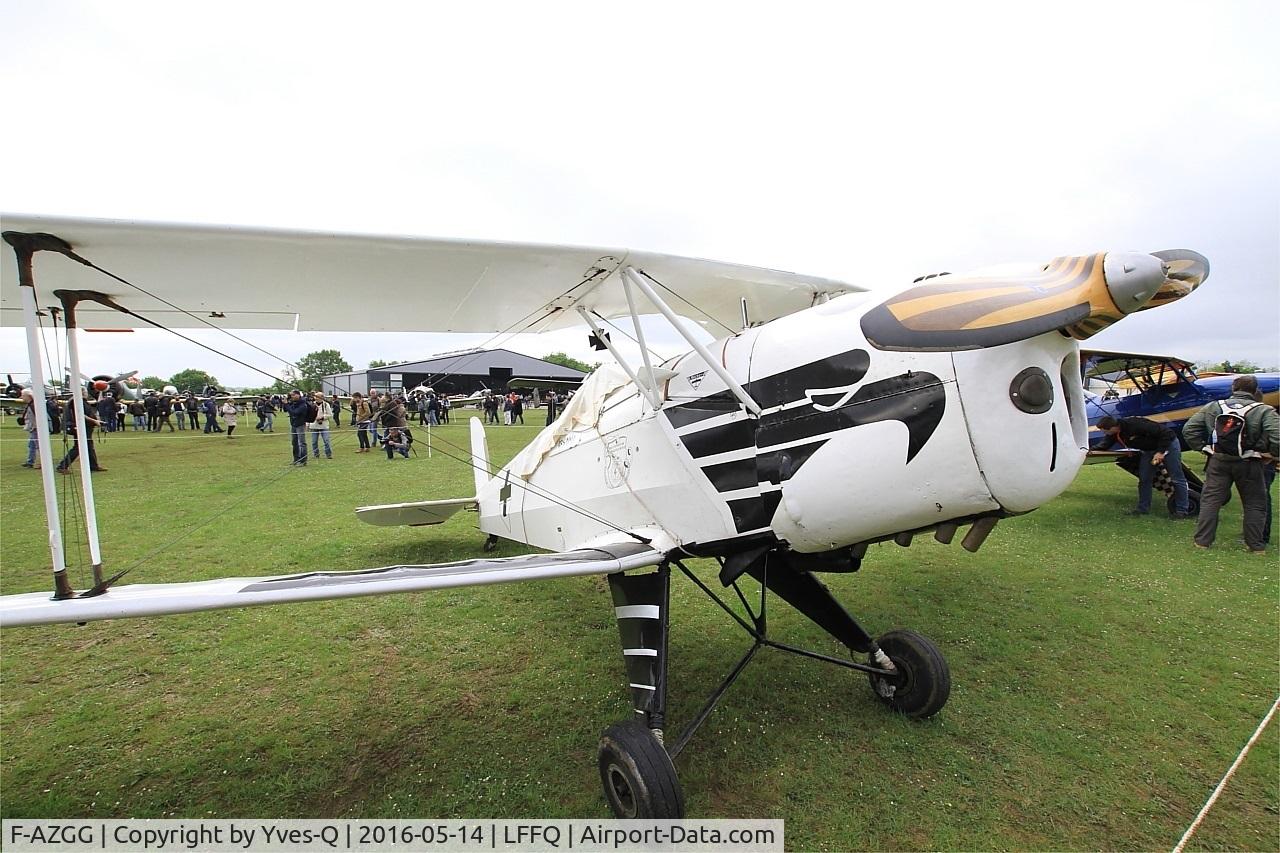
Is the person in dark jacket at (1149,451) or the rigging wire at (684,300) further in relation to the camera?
the person in dark jacket at (1149,451)

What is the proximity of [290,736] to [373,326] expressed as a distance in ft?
7.86

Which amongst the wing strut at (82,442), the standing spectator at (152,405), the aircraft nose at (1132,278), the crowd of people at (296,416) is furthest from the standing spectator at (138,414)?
the aircraft nose at (1132,278)

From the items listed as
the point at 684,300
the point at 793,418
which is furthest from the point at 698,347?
the point at 684,300

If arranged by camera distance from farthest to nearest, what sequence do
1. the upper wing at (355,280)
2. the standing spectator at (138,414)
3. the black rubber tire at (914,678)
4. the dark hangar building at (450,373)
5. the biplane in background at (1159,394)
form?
the standing spectator at (138,414)
the biplane in background at (1159,394)
the dark hangar building at (450,373)
the black rubber tire at (914,678)
the upper wing at (355,280)

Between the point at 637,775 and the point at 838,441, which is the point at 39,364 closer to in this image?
the point at 637,775

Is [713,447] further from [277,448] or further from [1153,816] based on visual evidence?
[277,448]

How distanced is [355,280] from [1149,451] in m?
9.71

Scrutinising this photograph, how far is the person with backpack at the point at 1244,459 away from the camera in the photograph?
5617mm

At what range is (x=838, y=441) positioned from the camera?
222 centimetres

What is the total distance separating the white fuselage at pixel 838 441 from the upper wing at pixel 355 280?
2.41 feet

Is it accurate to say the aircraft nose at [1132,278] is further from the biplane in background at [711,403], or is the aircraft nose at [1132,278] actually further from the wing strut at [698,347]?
the wing strut at [698,347]

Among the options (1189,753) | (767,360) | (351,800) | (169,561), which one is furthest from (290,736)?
(1189,753)

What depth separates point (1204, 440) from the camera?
259 inches

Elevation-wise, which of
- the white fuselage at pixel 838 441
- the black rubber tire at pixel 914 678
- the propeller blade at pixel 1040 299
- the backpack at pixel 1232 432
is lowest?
the black rubber tire at pixel 914 678
